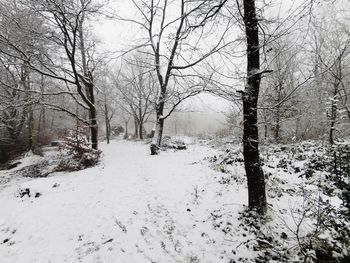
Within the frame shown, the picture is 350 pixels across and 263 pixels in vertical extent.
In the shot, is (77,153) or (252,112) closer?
(252,112)

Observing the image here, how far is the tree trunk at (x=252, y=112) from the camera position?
157 inches

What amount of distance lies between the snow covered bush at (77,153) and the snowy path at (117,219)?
2304 mm

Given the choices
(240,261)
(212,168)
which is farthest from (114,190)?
(240,261)

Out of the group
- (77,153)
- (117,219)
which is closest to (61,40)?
(77,153)

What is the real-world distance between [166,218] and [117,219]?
1.16 meters

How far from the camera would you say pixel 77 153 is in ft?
34.4

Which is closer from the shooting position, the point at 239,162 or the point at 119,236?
the point at 119,236

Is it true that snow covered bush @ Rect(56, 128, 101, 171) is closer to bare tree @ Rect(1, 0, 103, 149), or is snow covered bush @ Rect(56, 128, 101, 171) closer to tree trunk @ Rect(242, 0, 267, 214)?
bare tree @ Rect(1, 0, 103, 149)

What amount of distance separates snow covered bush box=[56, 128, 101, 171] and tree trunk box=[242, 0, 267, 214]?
27.7ft

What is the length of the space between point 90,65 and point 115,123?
30.1 m

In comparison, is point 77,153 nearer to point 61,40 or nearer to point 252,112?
point 61,40

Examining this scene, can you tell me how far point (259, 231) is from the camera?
420cm

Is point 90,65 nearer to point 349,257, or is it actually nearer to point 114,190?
point 114,190

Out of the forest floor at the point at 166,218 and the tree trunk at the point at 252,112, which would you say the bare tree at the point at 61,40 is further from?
the tree trunk at the point at 252,112
